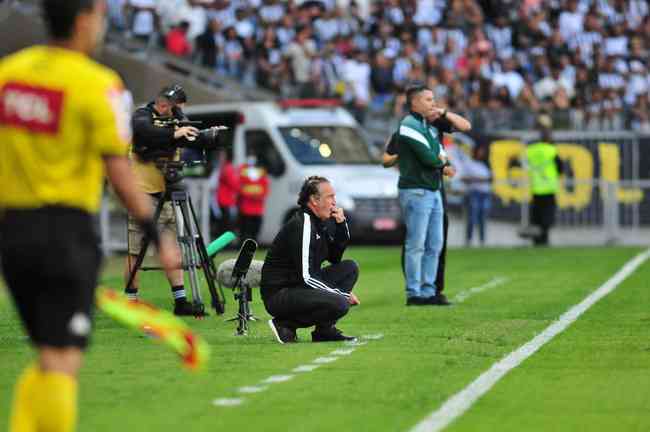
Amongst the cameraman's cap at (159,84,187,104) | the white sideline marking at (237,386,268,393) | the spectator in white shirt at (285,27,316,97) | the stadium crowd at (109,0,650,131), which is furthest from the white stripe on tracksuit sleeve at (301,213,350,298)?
the spectator in white shirt at (285,27,316,97)

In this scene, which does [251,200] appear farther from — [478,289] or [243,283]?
[243,283]

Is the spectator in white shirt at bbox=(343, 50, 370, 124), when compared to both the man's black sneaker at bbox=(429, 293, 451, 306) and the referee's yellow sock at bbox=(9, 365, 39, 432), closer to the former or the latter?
the man's black sneaker at bbox=(429, 293, 451, 306)

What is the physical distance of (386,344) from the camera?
11.8 meters

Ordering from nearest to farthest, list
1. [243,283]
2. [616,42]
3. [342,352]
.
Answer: [342,352]
[243,283]
[616,42]

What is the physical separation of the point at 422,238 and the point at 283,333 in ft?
12.8

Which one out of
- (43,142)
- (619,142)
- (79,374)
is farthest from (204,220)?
(43,142)

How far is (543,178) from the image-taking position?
2630cm

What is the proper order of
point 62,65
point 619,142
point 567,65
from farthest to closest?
point 567,65, point 619,142, point 62,65

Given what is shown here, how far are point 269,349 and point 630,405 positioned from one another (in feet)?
11.0

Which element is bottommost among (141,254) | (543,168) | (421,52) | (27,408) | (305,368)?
(543,168)

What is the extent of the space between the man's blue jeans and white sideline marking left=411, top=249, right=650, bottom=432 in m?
1.39

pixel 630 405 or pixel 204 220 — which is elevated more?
pixel 630 405

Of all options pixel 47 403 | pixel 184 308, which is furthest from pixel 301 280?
pixel 47 403

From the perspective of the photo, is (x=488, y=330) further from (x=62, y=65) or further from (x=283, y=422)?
(x=62, y=65)
